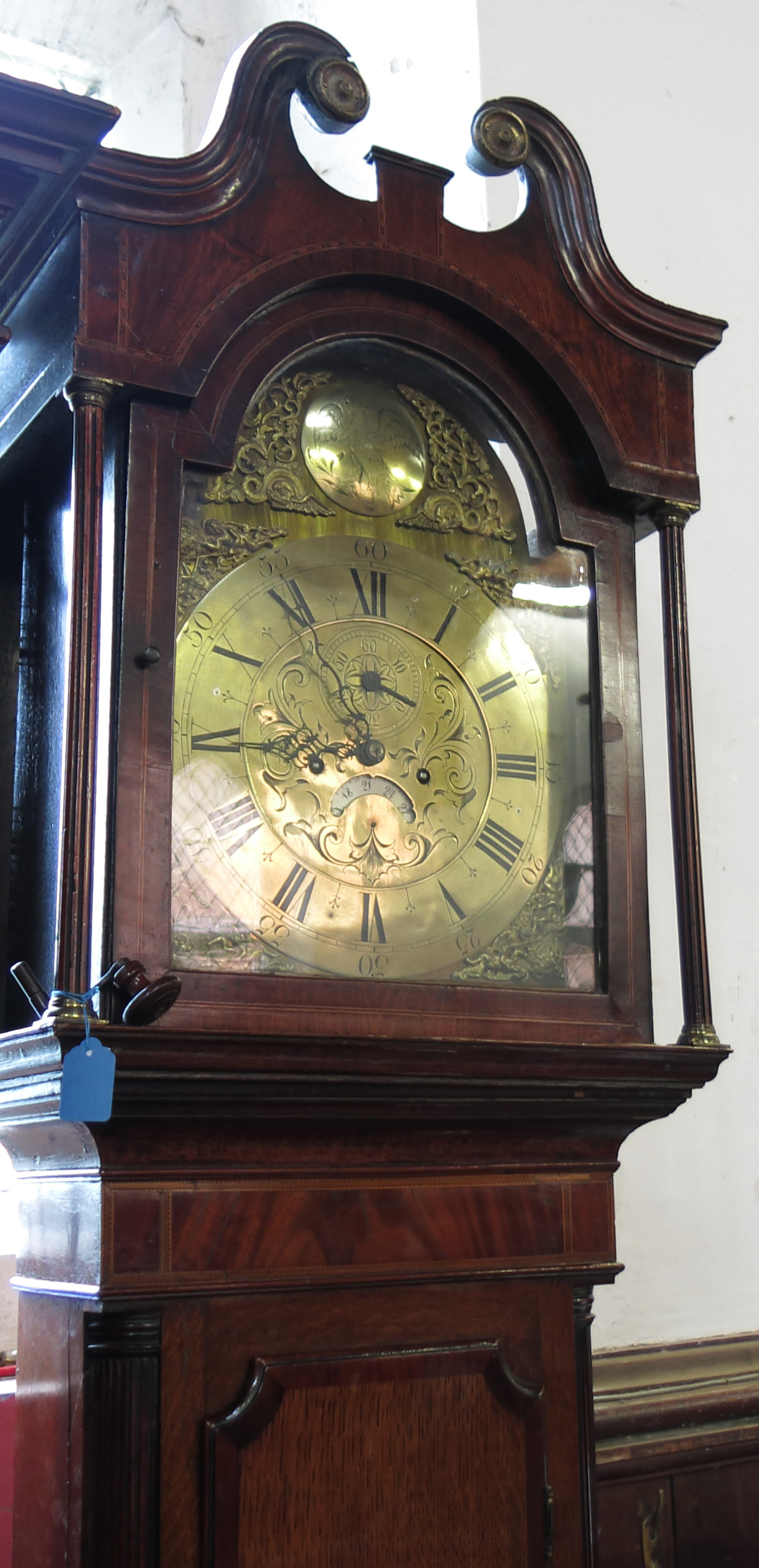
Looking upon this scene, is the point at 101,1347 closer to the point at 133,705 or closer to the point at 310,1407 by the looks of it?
the point at 310,1407

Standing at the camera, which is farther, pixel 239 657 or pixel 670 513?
pixel 670 513

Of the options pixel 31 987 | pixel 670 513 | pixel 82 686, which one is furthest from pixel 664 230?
pixel 31 987

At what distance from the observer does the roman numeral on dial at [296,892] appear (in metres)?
1.09

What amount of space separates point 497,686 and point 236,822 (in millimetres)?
266

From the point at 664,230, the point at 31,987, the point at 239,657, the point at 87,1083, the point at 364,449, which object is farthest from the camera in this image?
the point at 664,230

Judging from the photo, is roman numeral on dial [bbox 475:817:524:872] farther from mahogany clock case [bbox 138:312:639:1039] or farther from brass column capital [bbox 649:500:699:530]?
brass column capital [bbox 649:500:699:530]

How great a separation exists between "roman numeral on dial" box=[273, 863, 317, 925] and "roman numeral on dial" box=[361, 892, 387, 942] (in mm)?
44

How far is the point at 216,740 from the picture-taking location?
1.09 meters

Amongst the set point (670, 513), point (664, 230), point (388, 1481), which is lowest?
point (388, 1481)

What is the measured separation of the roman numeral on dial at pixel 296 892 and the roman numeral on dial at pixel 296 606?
Answer: 19 centimetres

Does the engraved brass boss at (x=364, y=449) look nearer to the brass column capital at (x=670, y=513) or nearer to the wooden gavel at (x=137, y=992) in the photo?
the brass column capital at (x=670, y=513)

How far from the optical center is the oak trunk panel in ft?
3.27

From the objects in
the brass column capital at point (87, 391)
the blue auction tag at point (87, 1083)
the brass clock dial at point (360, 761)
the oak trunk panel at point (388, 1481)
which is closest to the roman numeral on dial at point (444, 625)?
the brass clock dial at point (360, 761)

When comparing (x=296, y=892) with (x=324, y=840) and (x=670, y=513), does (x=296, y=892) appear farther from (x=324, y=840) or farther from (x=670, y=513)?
(x=670, y=513)
